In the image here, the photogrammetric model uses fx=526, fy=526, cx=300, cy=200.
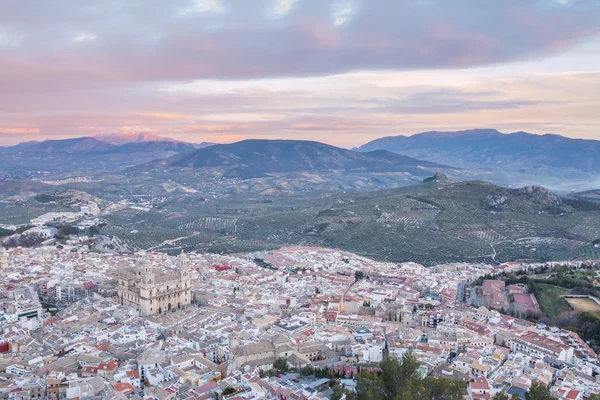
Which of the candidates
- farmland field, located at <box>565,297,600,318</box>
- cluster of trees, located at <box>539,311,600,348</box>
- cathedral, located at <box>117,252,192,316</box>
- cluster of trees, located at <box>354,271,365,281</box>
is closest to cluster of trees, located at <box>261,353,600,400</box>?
cluster of trees, located at <box>539,311,600,348</box>

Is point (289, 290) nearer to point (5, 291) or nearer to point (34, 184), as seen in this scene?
point (5, 291)

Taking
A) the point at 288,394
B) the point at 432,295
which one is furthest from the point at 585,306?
the point at 288,394

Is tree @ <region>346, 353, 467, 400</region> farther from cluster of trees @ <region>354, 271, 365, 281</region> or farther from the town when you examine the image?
cluster of trees @ <region>354, 271, 365, 281</region>

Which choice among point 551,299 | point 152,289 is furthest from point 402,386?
point 551,299

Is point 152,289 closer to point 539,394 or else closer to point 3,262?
point 3,262

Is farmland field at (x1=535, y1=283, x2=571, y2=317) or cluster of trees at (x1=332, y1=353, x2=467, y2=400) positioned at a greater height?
cluster of trees at (x1=332, y1=353, x2=467, y2=400)

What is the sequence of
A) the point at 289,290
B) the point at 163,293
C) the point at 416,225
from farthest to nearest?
the point at 416,225 < the point at 289,290 < the point at 163,293
